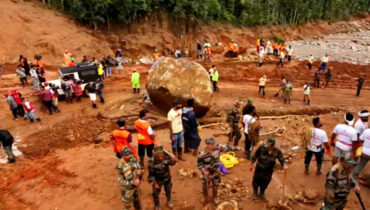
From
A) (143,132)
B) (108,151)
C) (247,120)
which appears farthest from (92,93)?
(247,120)

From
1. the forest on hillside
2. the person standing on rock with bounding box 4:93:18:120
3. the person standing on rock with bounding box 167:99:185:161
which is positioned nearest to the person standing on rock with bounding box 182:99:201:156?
the person standing on rock with bounding box 167:99:185:161

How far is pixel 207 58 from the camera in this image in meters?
21.8

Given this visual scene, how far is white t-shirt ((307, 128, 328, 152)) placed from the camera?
6.39 meters

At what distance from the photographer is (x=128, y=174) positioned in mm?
5207

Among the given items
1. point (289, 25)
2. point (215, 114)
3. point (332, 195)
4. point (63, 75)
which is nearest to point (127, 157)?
point (332, 195)

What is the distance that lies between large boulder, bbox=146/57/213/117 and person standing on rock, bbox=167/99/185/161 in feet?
9.90

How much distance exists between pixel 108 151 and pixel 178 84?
139 inches

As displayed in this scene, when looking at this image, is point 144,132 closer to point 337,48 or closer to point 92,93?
point 92,93

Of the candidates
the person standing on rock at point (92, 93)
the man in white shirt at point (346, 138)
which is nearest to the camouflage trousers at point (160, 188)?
the man in white shirt at point (346, 138)

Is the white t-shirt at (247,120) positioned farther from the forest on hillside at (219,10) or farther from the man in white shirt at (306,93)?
the forest on hillside at (219,10)

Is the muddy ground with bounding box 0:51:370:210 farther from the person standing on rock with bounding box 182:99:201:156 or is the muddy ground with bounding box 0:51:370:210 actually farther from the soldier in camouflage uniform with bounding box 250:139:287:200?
the soldier in camouflage uniform with bounding box 250:139:287:200

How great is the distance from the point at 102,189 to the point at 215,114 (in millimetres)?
6387

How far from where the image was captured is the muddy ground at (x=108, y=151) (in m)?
6.51

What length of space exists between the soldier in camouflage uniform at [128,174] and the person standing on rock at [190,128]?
8.09ft
